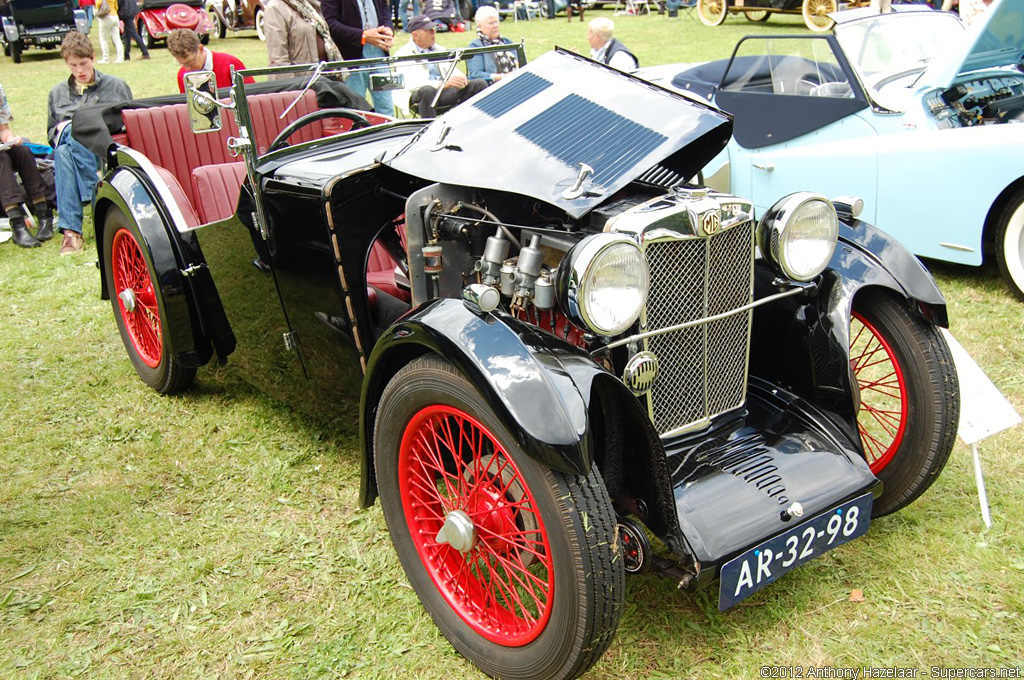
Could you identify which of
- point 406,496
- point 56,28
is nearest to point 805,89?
point 406,496

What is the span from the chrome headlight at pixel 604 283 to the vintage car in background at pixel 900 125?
10.5 ft

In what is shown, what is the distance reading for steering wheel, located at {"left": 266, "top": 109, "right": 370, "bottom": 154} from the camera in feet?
10.1

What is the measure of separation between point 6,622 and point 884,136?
4801mm

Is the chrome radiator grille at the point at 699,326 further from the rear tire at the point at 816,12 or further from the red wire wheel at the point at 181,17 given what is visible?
the red wire wheel at the point at 181,17

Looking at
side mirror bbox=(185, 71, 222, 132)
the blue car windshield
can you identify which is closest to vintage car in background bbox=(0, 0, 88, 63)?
the blue car windshield

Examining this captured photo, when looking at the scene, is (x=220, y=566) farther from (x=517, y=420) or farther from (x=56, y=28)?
(x=56, y=28)

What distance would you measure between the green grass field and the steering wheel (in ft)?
3.63

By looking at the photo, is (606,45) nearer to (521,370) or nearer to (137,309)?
(137,309)

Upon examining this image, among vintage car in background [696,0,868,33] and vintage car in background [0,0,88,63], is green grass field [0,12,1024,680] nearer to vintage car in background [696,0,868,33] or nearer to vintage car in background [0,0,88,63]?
vintage car in background [696,0,868,33]

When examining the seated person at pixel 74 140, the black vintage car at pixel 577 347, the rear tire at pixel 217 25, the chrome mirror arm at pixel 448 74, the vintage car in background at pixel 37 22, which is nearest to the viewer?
the black vintage car at pixel 577 347

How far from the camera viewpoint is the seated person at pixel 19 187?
6.40 metres

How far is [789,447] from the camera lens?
2.38 m

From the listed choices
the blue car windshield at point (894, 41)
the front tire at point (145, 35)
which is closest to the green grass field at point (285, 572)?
the blue car windshield at point (894, 41)

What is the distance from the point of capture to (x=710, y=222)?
227cm
